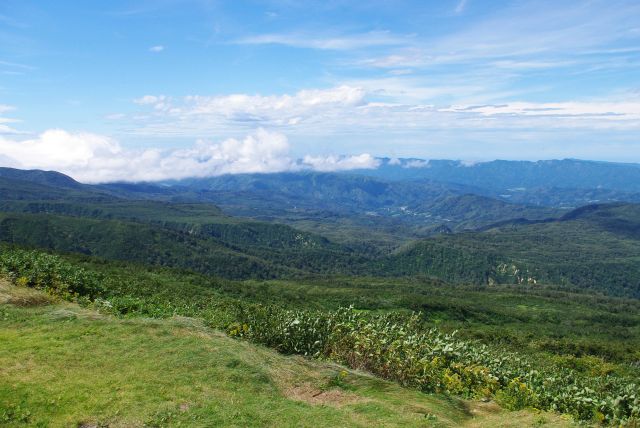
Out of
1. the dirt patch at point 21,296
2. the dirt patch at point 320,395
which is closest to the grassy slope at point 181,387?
the dirt patch at point 320,395

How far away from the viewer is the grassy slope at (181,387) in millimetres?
12977

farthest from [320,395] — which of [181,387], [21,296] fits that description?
[21,296]

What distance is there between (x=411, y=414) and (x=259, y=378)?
519cm

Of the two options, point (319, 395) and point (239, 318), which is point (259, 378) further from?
point (239, 318)

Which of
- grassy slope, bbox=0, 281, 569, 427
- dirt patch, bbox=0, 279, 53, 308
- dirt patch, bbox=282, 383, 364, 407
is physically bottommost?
dirt patch, bbox=282, 383, 364, 407

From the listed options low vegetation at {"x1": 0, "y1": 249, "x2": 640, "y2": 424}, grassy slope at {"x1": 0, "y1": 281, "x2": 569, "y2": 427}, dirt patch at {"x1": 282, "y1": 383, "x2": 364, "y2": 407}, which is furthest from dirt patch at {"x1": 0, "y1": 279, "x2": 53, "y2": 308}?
dirt patch at {"x1": 282, "y1": 383, "x2": 364, "y2": 407}

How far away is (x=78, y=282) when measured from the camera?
27.3 m

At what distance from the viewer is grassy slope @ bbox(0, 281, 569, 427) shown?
12977mm

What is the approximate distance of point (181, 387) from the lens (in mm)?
14734

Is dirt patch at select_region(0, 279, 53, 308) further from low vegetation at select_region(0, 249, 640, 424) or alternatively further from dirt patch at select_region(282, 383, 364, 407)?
dirt patch at select_region(282, 383, 364, 407)

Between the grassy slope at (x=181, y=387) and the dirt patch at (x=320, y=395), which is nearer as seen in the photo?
the grassy slope at (x=181, y=387)

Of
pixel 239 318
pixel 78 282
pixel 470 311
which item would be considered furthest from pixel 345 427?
pixel 470 311

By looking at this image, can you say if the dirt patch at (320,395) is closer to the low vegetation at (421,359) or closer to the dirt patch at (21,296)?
the low vegetation at (421,359)

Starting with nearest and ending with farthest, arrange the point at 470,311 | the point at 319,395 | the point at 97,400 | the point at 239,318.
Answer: the point at 97,400, the point at 319,395, the point at 239,318, the point at 470,311
